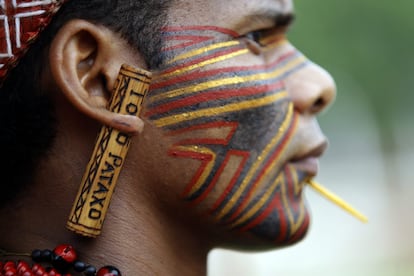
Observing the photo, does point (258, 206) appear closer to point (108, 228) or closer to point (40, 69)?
point (108, 228)

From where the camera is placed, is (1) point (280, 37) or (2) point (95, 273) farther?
(1) point (280, 37)

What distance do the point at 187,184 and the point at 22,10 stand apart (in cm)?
67

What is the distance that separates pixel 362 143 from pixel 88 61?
1191 cm

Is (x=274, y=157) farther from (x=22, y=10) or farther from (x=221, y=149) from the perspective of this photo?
(x=22, y=10)

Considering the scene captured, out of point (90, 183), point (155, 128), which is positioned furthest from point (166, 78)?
point (90, 183)

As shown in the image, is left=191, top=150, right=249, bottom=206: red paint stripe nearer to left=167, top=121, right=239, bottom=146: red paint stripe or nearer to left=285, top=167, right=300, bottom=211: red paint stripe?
left=167, top=121, right=239, bottom=146: red paint stripe

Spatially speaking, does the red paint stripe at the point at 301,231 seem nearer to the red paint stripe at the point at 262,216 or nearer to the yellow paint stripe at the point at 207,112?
the red paint stripe at the point at 262,216

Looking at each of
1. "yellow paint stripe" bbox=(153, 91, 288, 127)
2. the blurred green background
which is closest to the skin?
"yellow paint stripe" bbox=(153, 91, 288, 127)

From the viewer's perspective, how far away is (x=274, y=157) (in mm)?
2850

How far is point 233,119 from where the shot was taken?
2.76m

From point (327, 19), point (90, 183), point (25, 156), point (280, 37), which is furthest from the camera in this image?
point (327, 19)

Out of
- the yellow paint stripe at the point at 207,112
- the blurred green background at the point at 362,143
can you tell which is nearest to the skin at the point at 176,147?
the yellow paint stripe at the point at 207,112

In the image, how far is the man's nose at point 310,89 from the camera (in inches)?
116

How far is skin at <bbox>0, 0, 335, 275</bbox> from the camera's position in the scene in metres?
2.71
